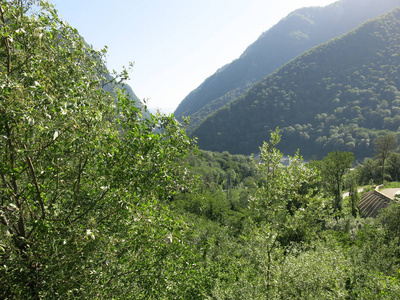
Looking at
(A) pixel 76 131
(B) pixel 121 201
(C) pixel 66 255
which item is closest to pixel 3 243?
(C) pixel 66 255

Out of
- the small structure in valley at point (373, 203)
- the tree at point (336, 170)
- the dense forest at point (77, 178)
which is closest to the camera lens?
the dense forest at point (77, 178)

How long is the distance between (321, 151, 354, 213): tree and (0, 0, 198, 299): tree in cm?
4259

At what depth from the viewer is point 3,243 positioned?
16.2ft

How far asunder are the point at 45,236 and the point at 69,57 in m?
4.08

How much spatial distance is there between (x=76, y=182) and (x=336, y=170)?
46743 mm

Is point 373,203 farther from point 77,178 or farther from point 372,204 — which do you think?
point 77,178

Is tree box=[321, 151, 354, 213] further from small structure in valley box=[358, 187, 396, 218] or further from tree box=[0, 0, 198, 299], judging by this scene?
tree box=[0, 0, 198, 299]

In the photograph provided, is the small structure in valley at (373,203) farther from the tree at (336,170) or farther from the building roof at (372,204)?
the tree at (336,170)

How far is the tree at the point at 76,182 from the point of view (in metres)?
4.30

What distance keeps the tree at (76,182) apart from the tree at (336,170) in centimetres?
4259

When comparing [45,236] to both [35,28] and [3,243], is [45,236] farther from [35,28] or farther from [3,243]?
[35,28]

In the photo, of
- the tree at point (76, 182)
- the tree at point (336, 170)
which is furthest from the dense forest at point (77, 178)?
the tree at point (336, 170)

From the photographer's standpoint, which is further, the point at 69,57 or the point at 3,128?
the point at 69,57

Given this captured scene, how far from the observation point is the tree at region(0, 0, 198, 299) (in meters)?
4.30
